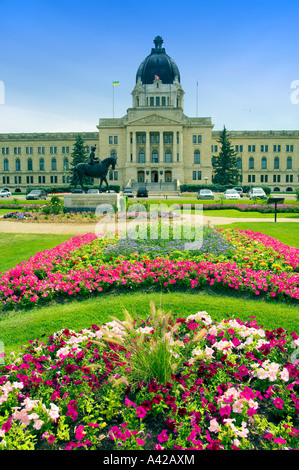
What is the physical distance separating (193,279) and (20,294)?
13.3 feet

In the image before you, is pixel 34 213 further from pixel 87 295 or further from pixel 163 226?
pixel 87 295

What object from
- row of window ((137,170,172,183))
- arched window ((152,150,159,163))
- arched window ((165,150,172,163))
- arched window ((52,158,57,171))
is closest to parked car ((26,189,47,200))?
row of window ((137,170,172,183))

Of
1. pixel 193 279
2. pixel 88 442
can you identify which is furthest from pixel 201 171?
pixel 88 442

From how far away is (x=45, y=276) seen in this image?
9.37m

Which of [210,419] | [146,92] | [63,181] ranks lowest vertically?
[210,419]

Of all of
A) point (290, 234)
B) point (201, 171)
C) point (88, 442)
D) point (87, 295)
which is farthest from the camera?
point (201, 171)

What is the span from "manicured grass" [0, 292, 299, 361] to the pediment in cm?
7776

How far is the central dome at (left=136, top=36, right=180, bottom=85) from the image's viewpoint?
91812 millimetres

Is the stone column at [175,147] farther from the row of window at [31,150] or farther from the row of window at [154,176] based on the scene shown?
the row of window at [31,150]

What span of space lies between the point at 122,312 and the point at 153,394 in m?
3.29

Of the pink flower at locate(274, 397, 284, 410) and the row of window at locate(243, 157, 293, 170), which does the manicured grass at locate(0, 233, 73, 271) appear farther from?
the row of window at locate(243, 157, 293, 170)

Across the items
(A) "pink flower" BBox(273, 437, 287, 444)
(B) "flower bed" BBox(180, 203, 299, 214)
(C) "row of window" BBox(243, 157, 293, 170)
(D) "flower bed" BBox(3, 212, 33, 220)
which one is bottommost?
(A) "pink flower" BBox(273, 437, 287, 444)

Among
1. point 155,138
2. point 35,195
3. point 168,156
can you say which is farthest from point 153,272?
point 155,138

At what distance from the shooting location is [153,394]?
13.7ft
